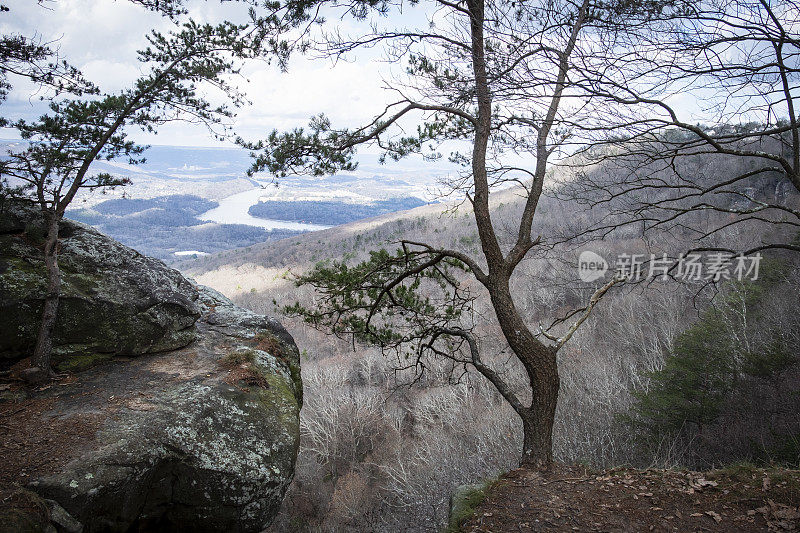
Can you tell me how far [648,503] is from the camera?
154 inches

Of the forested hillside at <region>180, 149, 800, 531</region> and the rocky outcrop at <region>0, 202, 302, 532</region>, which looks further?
the forested hillside at <region>180, 149, 800, 531</region>

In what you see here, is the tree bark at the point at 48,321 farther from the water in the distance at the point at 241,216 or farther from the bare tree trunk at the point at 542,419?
the water in the distance at the point at 241,216

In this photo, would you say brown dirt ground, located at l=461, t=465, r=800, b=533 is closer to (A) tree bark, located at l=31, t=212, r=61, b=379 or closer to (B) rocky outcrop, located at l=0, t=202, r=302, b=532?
(B) rocky outcrop, located at l=0, t=202, r=302, b=532

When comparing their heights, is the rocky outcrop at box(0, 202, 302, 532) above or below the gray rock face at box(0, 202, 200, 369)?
below

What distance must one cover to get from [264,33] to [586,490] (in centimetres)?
615

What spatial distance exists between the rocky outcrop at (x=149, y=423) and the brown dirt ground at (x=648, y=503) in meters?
2.35

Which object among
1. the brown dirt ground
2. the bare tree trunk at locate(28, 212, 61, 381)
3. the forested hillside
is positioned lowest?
the forested hillside

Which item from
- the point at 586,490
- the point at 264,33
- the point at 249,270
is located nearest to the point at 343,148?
the point at 264,33

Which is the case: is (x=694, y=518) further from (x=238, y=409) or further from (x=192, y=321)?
(x=192, y=321)

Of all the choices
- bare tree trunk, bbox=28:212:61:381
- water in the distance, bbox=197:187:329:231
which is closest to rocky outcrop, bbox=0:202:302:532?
bare tree trunk, bbox=28:212:61:381

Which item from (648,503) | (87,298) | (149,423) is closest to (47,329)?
(87,298)

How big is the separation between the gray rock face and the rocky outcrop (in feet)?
0.06

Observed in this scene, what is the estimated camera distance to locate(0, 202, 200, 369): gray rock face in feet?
15.8

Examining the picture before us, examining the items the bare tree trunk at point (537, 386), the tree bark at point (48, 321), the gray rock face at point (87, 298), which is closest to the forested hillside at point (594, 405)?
the bare tree trunk at point (537, 386)
